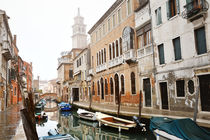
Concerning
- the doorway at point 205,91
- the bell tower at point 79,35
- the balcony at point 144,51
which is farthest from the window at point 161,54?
the bell tower at point 79,35

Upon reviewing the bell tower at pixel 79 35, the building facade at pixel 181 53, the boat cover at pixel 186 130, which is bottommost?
the boat cover at pixel 186 130

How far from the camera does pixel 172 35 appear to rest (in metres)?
11.2

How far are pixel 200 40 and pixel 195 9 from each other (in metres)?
1.50

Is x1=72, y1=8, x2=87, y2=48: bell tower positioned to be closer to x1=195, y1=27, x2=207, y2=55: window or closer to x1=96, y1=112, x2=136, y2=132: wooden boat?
x1=96, y1=112, x2=136, y2=132: wooden boat

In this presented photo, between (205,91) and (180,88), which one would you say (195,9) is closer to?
(205,91)

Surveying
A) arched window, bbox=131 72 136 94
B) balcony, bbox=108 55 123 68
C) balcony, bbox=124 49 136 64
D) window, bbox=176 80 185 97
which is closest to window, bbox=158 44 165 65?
window, bbox=176 80 185 97

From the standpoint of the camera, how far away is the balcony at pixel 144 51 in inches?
518

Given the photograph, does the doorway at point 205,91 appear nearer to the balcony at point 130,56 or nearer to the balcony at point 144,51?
the balcony at point 144,51

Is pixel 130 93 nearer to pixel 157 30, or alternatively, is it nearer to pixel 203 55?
pixel 157 30

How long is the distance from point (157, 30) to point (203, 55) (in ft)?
12.9

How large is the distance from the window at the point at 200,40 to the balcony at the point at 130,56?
574cm

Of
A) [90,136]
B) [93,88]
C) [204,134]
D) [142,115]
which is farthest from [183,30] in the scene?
[93,88]

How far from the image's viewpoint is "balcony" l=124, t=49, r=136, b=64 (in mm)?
14914

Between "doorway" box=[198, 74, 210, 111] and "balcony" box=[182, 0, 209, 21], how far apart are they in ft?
9.55
